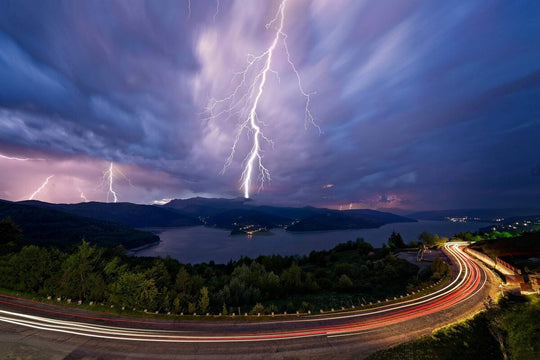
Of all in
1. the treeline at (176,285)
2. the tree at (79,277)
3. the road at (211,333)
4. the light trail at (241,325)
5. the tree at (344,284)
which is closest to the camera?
the road at (211,333)

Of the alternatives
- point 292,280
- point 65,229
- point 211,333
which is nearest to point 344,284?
point 292,280

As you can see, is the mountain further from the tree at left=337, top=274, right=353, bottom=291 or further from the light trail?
the tree at left=337, top=274, right=353, bottom=291

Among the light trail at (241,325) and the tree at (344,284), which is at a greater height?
the light trail at (241,325)

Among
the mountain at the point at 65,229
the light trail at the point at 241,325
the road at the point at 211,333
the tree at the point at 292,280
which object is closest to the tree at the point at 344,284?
the tree at the point at 292,280

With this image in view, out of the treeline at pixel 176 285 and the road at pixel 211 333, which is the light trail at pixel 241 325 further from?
the treeline at pixel 176 285

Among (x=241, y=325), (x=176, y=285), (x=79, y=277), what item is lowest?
(x=176, y=285)

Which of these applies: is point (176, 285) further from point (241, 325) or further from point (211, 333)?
point (241, 325)

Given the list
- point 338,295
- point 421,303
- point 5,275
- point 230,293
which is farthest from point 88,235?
point 421,303
